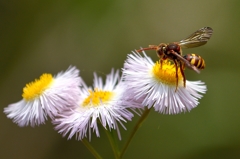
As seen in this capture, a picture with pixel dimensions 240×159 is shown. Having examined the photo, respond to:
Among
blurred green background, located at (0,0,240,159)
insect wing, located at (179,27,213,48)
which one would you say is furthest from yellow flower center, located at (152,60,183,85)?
blurred green background, located at (0,0,240,159)

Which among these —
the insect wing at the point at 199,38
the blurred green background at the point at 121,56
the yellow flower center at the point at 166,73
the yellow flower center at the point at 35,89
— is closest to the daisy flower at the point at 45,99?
the yellow flower center at the point at 35,89

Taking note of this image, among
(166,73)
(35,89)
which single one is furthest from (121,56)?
(166,73)

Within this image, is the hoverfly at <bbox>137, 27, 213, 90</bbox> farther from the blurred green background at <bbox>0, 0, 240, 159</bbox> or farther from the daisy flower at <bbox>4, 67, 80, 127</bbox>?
the blurred green background at <bbox>0, 0, 240, 159</bbox>

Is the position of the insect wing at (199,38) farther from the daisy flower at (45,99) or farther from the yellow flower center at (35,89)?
the yellow flower center at (35,89)

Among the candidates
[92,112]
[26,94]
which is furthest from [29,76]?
[92,112]

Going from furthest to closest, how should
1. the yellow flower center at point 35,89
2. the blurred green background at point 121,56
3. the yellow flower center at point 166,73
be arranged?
the blurred green background at point 121,56 → the yellow flower center at point 35,89 → the yellow flower center at point 166,73

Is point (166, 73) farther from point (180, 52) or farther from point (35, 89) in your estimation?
point (35, 89)
